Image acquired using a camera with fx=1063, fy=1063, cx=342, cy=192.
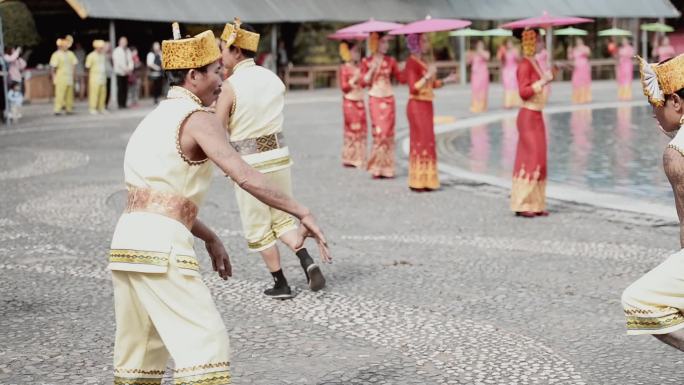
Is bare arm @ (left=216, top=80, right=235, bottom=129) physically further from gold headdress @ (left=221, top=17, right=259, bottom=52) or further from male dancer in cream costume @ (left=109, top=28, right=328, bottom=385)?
male dancer in cream costume @ (left=109, top=28, right=328, bottom=385)

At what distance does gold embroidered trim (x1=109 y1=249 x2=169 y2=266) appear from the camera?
3.61 metres

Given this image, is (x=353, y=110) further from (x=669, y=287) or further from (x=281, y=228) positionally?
(x=669, y=287)

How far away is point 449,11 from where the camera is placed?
36969 millimetres

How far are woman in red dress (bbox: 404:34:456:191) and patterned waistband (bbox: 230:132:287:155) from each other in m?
5.14

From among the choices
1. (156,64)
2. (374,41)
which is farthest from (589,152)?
(156,64)

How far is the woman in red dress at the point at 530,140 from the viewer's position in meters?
9.70

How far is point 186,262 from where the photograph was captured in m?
3.65

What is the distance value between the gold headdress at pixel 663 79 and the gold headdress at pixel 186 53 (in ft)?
5.22

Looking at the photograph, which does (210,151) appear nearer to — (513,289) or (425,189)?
(513,289)

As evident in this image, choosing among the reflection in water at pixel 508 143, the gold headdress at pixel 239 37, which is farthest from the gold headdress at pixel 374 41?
the gold headdress at pixel 239 37

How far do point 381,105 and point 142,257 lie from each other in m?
9.69

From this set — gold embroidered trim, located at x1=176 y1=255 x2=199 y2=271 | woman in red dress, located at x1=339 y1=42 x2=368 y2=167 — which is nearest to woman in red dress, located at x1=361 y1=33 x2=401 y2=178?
woman in red dress, located at x1=339 y1=42 x2=368 y2=167

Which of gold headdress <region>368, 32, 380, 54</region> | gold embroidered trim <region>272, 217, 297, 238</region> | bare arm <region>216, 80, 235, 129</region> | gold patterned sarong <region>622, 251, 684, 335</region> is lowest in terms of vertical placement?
gold embroidered trim <region>272, 217, 297, 238</region>

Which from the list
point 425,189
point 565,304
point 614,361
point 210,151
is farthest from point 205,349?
point 425,189
